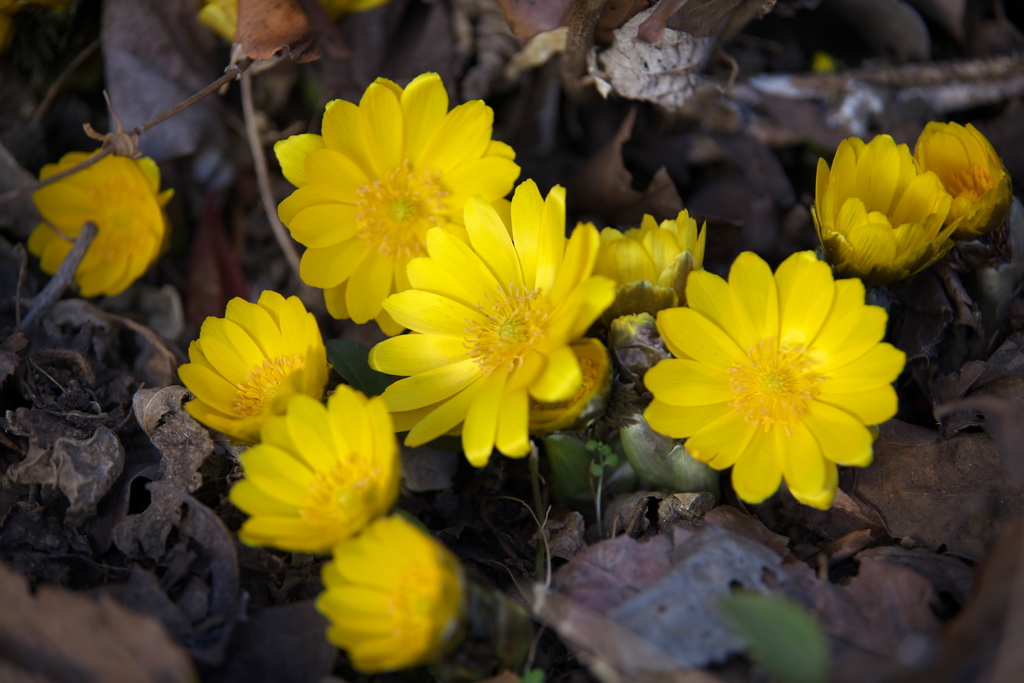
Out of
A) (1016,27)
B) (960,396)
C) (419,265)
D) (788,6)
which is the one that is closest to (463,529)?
(419,265)

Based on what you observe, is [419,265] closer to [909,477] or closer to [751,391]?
[751,391]

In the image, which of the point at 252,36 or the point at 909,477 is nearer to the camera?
the point at 909,477

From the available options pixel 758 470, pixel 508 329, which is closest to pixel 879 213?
pixel 758 470

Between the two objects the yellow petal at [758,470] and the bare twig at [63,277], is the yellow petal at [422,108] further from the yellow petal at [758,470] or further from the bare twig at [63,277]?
the yellow petal at [758,470]

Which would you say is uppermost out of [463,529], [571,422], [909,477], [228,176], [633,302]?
[228,176]

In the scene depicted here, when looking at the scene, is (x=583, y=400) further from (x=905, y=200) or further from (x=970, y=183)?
(x=970, y=183)

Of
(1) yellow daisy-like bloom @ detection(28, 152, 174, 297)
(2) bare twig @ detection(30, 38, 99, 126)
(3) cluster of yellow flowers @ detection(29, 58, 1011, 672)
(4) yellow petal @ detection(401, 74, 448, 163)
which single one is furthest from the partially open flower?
(2) bare twig @ detection(30, 38, 99, 126)

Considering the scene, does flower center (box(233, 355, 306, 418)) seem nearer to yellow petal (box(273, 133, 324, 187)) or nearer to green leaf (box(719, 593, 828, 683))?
yellow petal (box(273, 133, 324, 187))
